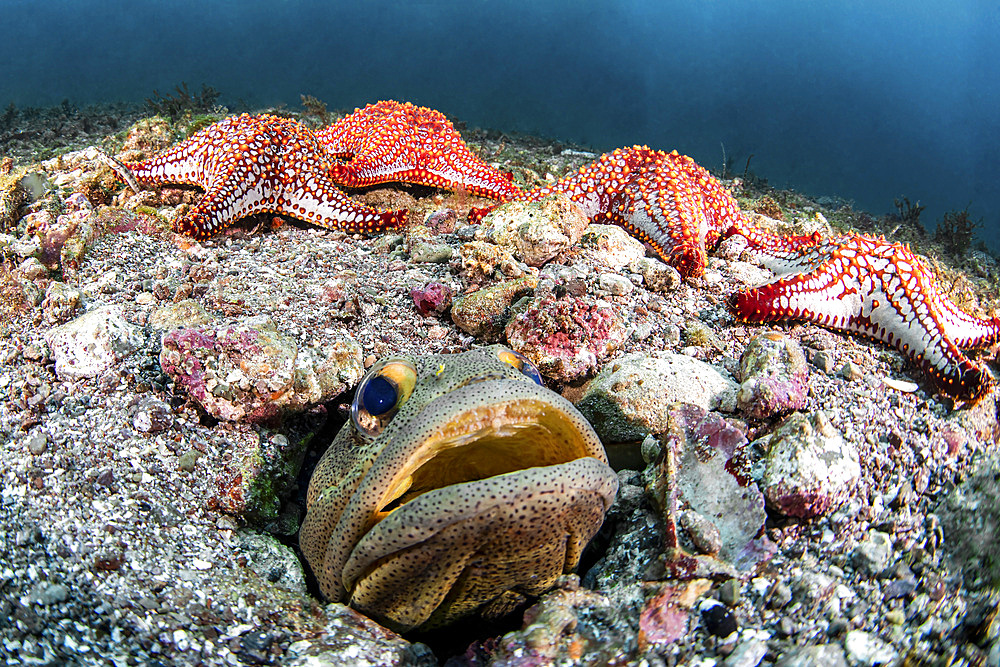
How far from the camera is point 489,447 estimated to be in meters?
1.96

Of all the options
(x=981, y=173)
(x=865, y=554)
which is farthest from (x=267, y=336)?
(x=981, y=173)

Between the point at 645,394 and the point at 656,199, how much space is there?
2.10 m

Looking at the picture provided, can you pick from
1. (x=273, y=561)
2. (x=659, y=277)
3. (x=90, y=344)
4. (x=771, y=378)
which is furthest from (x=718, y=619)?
(x=90, y=344)

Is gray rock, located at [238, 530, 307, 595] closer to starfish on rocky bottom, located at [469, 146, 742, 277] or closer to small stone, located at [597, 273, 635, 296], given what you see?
small stone, located at [597, 273, 635, 296]

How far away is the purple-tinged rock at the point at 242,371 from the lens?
2.44 metres

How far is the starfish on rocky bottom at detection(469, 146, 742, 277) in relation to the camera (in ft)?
12.9

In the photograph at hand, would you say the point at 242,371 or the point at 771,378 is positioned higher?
the point at 771,378

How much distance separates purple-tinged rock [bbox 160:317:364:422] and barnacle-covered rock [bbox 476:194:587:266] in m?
1.75

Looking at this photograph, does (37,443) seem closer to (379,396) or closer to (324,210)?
(379,396)

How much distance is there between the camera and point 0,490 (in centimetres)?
208

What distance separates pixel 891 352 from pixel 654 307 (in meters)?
1.52

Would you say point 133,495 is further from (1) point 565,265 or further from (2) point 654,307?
(2) point 654,307

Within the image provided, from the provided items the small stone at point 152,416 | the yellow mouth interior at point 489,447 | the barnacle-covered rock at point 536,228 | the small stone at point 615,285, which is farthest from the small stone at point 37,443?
the small stone at point 615,285

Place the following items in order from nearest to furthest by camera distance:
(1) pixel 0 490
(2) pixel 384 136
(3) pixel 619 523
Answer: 1. (1) pixel 0 490
2. (3) pixel 619 523
3. (2) pixel 384 136
